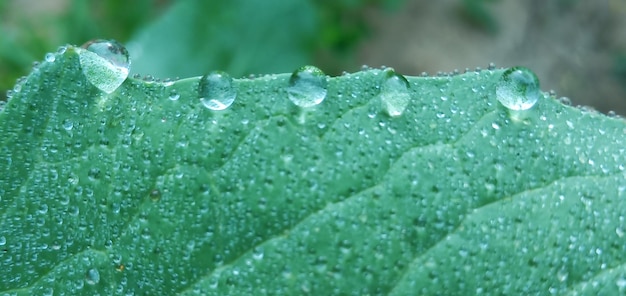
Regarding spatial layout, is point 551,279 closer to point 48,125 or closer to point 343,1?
point 48,125

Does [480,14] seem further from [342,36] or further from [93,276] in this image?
[93,276]

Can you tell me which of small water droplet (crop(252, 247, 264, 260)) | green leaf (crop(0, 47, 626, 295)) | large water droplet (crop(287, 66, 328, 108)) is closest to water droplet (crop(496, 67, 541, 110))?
green leaf (crop(0, 47, 626, 295))

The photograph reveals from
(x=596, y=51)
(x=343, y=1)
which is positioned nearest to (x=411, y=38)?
(x=343, y=1)

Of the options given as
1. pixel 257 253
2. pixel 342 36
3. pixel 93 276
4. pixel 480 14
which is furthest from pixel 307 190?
pixel 480 14

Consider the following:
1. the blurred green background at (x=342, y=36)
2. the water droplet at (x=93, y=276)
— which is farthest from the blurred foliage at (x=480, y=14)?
the water droplet at (x=93, y=276)

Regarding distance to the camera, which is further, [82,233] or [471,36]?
[471,36]

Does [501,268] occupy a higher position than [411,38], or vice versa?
[411,38]

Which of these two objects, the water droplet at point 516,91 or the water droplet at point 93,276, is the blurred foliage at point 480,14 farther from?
the water droplet at point 93,276
